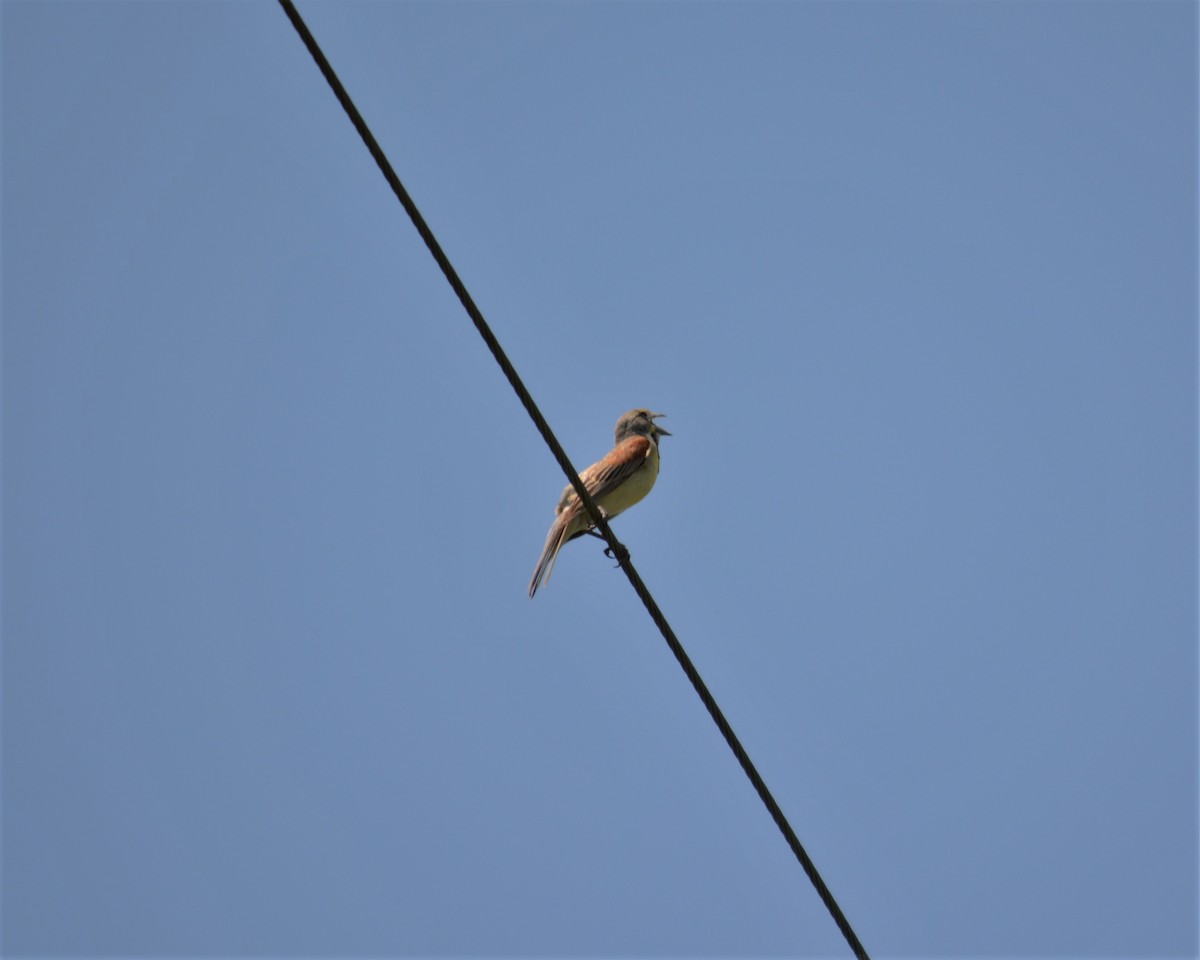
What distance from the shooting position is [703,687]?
238 inches

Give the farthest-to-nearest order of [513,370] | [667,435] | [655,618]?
[667,435]
[655,618]
[513,370]

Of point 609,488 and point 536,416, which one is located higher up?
point 609,488

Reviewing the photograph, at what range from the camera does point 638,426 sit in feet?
40.7

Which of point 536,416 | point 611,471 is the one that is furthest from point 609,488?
point 536,416

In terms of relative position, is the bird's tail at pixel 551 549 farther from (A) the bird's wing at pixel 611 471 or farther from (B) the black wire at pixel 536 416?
(B) the black wire at pixel 536 416

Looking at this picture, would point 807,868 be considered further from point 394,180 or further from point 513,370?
point 394,180

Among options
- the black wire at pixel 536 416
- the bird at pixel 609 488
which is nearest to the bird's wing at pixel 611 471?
the bird at pixel 609 488

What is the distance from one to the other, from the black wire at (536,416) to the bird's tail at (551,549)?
3311mm

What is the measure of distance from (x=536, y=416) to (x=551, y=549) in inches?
167

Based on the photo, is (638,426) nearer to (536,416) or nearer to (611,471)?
(611,471)

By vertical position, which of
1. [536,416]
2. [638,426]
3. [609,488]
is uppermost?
[638,426]

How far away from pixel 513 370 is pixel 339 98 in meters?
1.36

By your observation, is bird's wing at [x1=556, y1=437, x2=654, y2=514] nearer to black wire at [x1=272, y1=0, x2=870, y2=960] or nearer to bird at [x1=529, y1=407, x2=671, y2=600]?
Answer: bird at [x1=529, y1=407, x2=671, y2=600]

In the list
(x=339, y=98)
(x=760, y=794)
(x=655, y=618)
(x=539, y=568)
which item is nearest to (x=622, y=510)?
(x=539, y=568)
